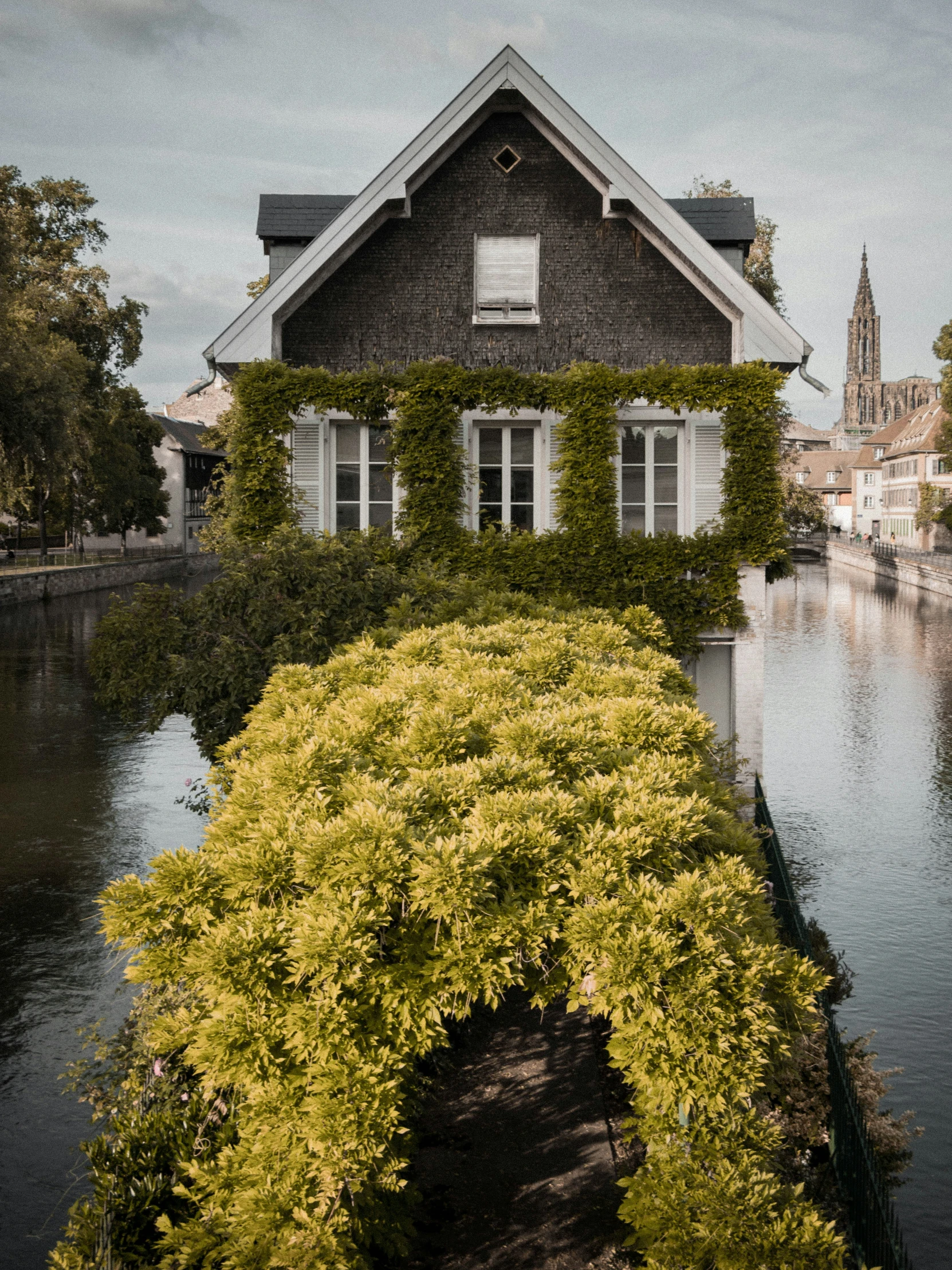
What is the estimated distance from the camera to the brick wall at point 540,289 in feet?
59.8

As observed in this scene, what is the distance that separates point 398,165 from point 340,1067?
15077mm

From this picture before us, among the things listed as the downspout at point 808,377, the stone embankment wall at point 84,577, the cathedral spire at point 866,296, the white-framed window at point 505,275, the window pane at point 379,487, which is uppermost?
the cathedral spire at point 866,296

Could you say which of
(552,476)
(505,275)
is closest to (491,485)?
(552,476)

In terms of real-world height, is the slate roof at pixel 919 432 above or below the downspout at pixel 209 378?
above

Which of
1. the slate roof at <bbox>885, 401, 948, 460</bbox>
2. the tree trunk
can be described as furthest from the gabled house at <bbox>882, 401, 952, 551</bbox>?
the tree trunk

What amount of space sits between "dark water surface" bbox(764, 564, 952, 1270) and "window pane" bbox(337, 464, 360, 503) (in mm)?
9291

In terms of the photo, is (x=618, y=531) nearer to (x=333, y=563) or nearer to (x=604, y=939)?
(x=333, y=563)

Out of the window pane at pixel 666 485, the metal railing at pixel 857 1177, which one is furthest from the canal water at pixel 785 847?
the window pane at pixel 666 485

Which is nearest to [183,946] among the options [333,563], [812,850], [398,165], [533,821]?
[533,821]

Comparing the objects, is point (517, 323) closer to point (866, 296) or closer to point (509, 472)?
point (509, 472)

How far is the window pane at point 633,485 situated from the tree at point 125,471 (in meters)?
48.4

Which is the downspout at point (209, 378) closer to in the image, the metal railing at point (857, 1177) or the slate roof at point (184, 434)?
the metal railing at point (857, 1177)

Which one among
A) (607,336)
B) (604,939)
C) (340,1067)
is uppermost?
(607,336)

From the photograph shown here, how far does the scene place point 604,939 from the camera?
4883mm
